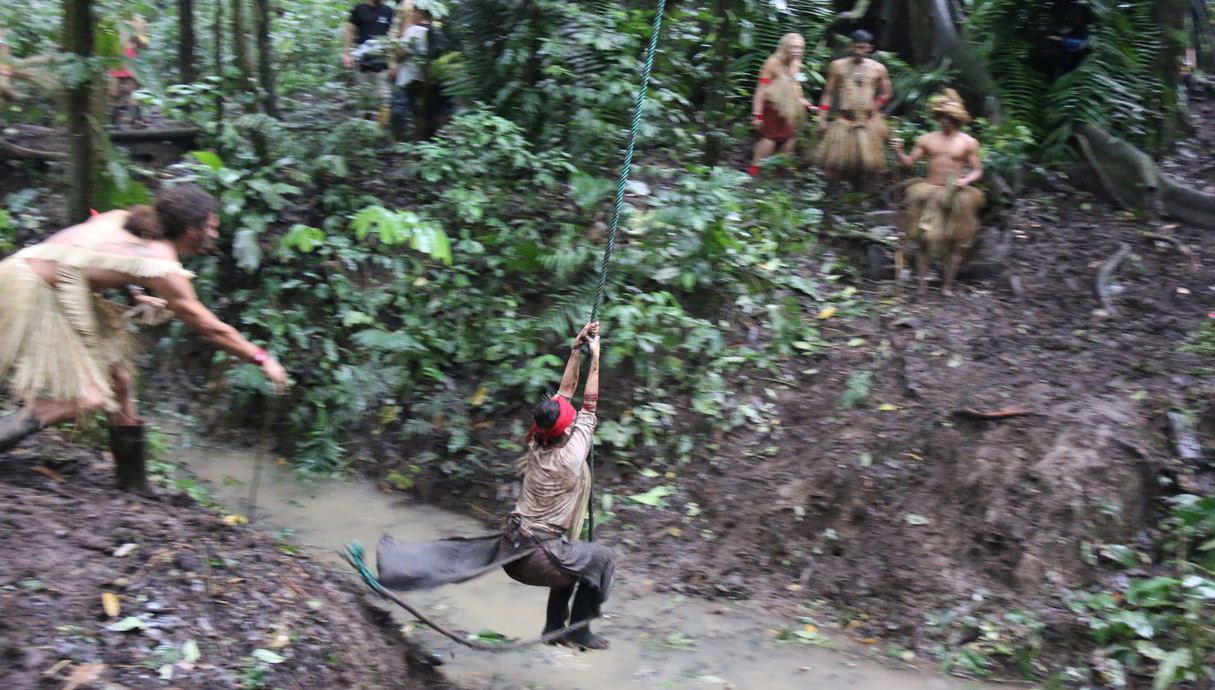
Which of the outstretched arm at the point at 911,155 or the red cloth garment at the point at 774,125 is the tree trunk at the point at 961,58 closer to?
the outstretched arm at the point at 911,155

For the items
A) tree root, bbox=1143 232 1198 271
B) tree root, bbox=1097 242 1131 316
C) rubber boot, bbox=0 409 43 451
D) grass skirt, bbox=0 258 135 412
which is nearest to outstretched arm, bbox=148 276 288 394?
grass skirt, bbox=0 258 135 412

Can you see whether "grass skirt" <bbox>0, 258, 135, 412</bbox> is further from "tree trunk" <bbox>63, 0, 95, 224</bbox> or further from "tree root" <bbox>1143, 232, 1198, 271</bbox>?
"tree root" <bbox>1143, 232, 1198, 271</bbox>

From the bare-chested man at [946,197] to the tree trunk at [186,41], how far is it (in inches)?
281

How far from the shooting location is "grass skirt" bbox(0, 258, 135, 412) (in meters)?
4.08

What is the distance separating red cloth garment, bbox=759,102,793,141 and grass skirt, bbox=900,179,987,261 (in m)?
1.71

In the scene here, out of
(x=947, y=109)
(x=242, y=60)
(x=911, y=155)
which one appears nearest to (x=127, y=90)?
(x=242, y=60)

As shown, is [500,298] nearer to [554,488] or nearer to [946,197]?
[554,488]

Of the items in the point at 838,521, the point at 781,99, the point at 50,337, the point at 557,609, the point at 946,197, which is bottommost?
the point at 838,521

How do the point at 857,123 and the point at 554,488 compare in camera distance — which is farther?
the point at 857,123

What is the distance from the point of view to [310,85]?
9516 millimetres

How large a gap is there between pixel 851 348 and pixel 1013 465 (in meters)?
1.97

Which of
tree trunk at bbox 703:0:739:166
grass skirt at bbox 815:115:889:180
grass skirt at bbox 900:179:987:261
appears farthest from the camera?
tree trunk at bbox 703:0:739:166

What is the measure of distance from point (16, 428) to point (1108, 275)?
7.92 meters

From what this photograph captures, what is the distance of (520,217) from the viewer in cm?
830
